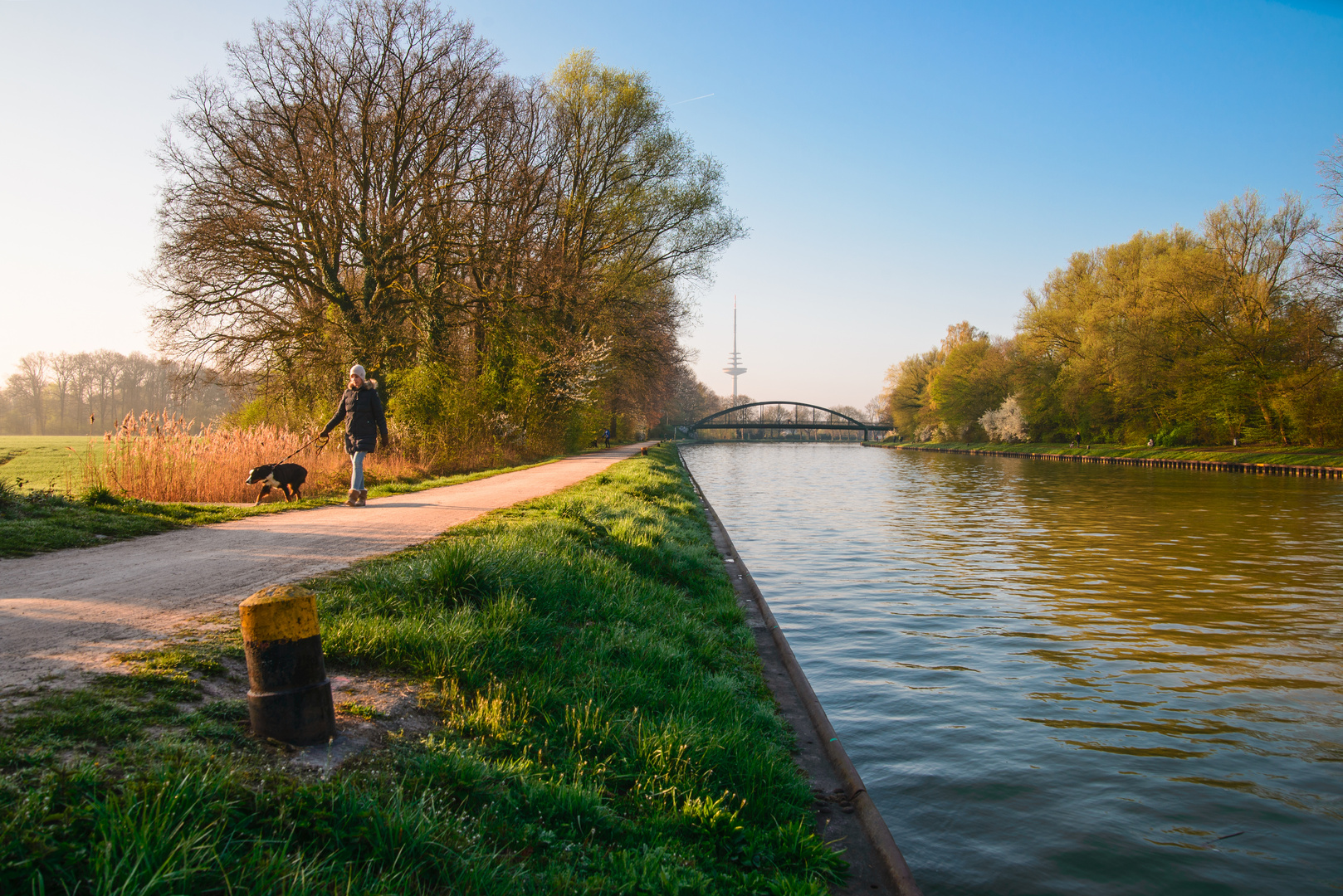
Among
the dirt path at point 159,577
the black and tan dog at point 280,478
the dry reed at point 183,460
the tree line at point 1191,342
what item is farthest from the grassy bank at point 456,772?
the tree line at point 1191,342

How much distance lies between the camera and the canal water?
4309mm

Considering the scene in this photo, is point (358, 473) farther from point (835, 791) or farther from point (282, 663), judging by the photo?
point (835, 791)

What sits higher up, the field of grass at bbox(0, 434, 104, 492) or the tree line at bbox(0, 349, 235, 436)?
the tree line at bbox(0, 349, 235, 436)

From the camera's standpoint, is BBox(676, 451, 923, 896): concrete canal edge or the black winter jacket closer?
BBox(676, 451, 923, 896): concrete canal edge

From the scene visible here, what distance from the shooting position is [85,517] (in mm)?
8062

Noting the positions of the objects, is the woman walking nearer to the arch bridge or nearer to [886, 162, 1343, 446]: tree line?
[886, 162, 1343, 446]: tree line

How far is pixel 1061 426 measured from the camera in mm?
61375

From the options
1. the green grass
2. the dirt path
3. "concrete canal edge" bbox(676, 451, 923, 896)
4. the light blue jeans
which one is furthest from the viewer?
the light blue jeans

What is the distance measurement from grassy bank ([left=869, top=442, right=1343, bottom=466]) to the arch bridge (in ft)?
195

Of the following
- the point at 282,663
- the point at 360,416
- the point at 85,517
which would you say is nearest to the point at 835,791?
the point at 282,663

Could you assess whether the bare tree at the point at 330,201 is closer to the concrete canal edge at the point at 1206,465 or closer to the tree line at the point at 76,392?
the concrete canal edge at the point at 1206,465

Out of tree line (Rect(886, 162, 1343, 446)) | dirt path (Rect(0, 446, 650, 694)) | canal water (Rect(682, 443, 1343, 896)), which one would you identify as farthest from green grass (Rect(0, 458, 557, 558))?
tree line (Rect(886, 162, 1343, 446))

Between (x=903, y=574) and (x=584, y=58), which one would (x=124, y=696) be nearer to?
(x=903, y=574)

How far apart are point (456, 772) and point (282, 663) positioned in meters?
0.85
